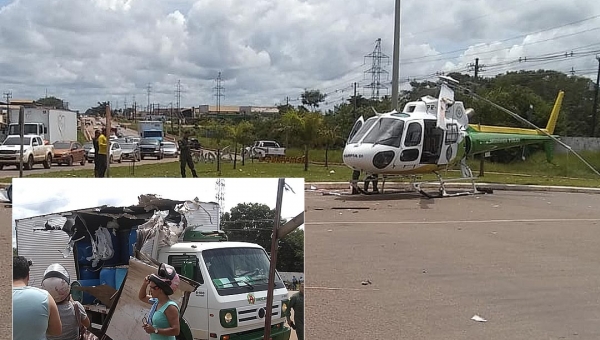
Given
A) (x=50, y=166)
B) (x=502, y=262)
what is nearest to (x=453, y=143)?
(x=502, y=262)

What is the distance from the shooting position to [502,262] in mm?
9469

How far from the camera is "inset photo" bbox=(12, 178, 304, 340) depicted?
10.6 feet

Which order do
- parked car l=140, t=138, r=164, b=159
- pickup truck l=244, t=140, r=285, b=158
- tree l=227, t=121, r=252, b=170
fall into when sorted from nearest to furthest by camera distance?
tree l=227, t=121, r=252, b=170 → parked car l=140, t=138, r=164, b=159 → pickup truck l=244, t=140, r=285, b=158

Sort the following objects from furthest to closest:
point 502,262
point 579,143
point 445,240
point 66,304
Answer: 1. point 579,143
2. point 445,240
3. point 502,262
4. point 66,304

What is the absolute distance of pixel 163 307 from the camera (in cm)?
322

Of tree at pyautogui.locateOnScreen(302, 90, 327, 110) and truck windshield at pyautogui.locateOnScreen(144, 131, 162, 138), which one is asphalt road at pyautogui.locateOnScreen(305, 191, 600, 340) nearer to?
truck windshield at pyautogui.locateOnScreen(144, 131, 162, 138)

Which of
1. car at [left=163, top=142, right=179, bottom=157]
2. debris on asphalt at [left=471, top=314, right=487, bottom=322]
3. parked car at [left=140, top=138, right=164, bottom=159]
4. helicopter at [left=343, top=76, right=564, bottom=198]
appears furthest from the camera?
car at [left=163, top=142, right=179, bottom=157]

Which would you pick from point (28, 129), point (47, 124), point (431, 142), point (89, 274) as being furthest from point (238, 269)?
point (47, 124)

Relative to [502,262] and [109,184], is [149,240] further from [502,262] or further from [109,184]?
[502,262]

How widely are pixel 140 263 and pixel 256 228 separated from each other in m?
0.62

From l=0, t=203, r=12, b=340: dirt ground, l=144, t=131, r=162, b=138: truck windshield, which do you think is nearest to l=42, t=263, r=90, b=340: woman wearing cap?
l=0, t=203, r=12, b=340: dirt ground

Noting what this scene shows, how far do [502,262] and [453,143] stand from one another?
9.99 metres

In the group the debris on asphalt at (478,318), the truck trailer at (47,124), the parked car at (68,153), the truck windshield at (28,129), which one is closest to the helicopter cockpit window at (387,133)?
the debris on asphalt at (478,318)

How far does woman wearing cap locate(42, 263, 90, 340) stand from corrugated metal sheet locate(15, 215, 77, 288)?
30 mm
